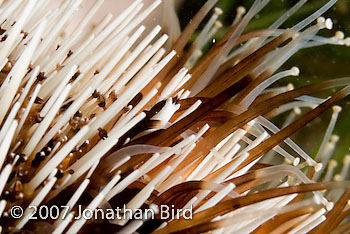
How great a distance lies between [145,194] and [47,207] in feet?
0.43

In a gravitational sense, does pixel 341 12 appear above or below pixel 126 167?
above

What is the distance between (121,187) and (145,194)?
33mm

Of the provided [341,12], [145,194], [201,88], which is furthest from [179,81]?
[341,12]

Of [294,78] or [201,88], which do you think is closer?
[201,88]

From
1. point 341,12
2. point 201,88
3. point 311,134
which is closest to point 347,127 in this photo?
point 311,134

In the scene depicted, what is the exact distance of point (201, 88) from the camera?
93 centimetres

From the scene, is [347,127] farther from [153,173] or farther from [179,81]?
[153,173]

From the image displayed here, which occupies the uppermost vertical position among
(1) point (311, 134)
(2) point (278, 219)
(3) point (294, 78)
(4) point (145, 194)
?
(3) point (294, 78)

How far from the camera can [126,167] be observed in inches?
27.5

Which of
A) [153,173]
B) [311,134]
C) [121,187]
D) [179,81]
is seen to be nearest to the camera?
[121,187]

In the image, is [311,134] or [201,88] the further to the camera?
[311,134]

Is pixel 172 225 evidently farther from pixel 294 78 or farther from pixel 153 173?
pixel 294 78

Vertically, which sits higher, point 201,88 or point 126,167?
point 201,88

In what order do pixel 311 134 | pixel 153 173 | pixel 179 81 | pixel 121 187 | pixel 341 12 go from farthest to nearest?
pixel 311 134
pixel 341 12
pixel 179 81
pixel 153 173
pixel 121 187
